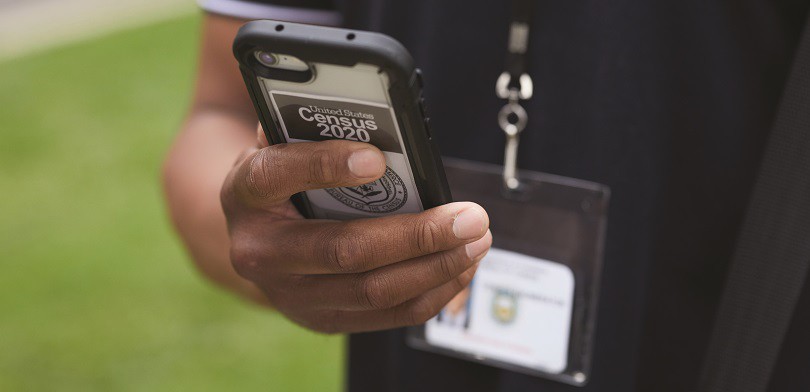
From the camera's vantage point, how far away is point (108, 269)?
3422 mm

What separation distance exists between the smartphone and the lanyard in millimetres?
241

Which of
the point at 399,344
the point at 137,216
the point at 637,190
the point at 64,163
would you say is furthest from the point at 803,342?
the point at 64,163

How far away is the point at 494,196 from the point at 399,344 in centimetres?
26

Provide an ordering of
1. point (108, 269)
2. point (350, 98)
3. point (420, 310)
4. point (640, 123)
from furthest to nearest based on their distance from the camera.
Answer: point (108, 269) < point (640, 123) < point (420, 310) < point (350, 98)

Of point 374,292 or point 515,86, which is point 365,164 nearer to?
point 374,292

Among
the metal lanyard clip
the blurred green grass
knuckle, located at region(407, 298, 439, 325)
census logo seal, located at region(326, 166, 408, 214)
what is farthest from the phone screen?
the blurred green grass

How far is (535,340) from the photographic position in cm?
105

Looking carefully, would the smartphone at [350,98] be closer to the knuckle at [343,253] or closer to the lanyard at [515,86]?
the knuckle at [343,253]

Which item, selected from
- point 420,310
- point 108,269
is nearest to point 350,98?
point 420,310

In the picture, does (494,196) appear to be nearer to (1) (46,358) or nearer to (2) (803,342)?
(2) (803,342)

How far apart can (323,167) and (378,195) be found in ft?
0.35

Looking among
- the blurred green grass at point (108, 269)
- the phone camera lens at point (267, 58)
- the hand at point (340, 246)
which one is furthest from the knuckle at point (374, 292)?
the blurred green grass at point (108, 269)

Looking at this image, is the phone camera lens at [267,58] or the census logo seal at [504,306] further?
the census logo seal at [504,306]

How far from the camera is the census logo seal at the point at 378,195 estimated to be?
2.60 feet
